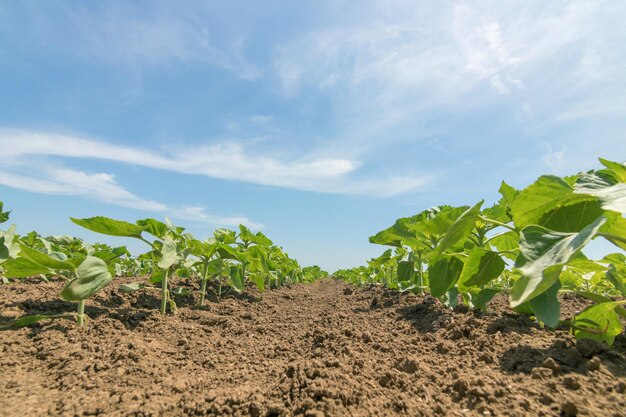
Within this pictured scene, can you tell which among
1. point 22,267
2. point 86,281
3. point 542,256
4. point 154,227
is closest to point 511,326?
point 542,256

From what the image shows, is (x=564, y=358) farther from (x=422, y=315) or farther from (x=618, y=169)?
(x=422, y=315)

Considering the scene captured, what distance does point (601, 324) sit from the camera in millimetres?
1861

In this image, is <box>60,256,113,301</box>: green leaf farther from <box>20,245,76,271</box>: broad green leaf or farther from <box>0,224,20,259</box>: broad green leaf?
<box>0,224,20,259</box>: broad green leaf

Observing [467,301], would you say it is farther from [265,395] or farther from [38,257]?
[38,257]

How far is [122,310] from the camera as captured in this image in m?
3.76

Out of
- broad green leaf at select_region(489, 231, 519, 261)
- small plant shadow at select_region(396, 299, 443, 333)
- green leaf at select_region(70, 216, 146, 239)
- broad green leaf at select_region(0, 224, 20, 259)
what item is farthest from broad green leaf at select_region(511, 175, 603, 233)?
broad green leaf at select_region(0, 224, 20, 259)

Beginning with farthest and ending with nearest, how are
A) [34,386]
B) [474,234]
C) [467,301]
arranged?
[467,301] < [474,234] < [34,386]

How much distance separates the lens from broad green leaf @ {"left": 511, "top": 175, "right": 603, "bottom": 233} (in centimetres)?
152

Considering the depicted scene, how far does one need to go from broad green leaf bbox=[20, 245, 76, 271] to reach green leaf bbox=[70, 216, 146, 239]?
0.42 m

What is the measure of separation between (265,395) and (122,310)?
264 centimetres

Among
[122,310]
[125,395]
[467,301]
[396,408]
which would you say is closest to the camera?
[396,408]

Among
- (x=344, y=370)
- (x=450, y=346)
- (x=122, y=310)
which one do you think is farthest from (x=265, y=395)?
(x=122, y=310)

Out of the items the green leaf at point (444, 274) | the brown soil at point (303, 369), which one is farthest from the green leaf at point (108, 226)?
the green leaf at point (444, 274)

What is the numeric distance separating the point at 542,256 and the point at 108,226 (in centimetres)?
337
